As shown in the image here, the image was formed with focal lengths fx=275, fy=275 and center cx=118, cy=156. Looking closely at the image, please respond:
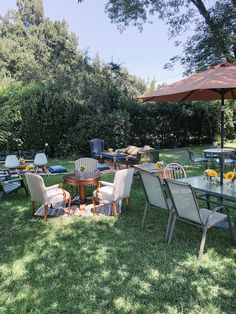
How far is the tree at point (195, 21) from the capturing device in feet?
40.5

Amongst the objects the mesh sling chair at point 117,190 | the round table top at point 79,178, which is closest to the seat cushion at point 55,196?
the round table top at point 79,178

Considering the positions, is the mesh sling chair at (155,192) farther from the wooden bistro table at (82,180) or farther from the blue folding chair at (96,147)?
the blue folding chair at (96,147)

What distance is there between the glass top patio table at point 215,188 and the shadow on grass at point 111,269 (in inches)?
27.7

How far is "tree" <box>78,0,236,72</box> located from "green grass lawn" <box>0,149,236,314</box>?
34.6 feet

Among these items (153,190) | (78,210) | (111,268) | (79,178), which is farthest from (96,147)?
(111,268)

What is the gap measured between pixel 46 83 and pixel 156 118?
6072mm

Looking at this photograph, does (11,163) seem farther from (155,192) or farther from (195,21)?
(195,21)

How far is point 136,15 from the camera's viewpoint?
14414 mm

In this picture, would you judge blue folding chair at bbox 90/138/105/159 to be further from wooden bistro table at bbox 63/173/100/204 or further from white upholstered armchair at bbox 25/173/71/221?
white upholstered armchair at bbox 25/173/71/221

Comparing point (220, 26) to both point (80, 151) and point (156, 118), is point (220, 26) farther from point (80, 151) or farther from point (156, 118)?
point (80, 151)

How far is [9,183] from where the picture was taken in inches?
250

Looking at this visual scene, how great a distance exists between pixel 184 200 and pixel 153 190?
0.71 meters

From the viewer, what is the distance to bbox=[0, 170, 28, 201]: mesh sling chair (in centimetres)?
590

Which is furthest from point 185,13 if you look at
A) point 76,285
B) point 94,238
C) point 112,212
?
point 76,285
